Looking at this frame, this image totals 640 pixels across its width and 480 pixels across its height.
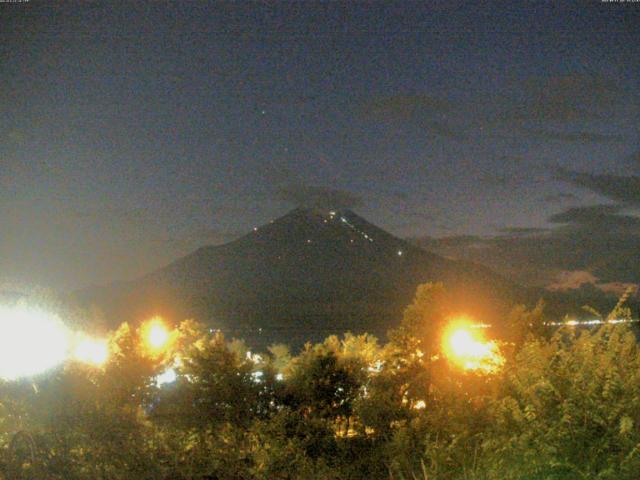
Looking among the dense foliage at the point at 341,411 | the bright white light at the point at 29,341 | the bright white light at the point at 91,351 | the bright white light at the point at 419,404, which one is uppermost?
the bright white light at the point at 29,341

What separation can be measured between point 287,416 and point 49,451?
4809mm

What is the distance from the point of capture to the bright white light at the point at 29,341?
23.1 feet

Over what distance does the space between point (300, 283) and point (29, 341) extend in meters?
88.0

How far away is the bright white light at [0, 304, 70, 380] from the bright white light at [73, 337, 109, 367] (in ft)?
0.83

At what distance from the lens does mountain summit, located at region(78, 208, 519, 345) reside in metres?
60.6

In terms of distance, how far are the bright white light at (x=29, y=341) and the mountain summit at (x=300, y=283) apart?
1431 inches

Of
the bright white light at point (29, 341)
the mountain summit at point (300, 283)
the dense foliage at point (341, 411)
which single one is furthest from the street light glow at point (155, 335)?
the mountain summit at point (300, 283)

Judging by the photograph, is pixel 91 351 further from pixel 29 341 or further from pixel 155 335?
pixel 29 341

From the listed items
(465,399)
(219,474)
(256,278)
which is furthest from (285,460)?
(256,278)

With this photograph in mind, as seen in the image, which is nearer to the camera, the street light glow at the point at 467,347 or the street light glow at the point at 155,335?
the street light glow at the point at 467,347

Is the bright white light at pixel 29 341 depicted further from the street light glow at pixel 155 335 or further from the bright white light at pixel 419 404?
the bright white light at pixel 419 404

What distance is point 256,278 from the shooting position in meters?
98.1

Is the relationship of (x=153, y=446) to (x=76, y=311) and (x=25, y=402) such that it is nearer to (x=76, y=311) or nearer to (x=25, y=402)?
(x=25, y=402)

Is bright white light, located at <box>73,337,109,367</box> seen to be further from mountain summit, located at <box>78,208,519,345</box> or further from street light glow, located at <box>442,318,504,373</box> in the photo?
mountain summit, located at <box>78,208,519,345</box>
